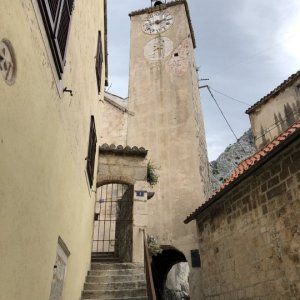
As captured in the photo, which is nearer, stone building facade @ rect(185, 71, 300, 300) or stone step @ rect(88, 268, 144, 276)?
stone building facade @ rect(185, 71, 300, 300)

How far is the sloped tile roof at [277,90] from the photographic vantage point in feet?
39.9

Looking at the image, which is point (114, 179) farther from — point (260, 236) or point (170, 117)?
point (170, 117)

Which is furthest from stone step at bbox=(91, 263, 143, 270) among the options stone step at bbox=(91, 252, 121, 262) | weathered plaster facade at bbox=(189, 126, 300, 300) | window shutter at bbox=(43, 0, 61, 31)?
window shutter at bbox=(43, 0, 61, 31)

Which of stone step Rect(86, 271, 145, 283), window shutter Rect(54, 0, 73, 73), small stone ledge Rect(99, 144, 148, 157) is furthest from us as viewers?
small stone ledge Rect(99, 144, 148, 157)

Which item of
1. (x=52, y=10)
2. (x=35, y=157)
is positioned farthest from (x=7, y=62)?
(x=52, y=10)

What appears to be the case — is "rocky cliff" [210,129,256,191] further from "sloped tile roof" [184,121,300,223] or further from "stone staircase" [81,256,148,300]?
"stone staircase" [81,256,148,300]

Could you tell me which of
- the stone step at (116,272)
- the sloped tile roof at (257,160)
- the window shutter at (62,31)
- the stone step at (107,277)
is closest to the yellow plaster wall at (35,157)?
the window shutter at (62,31)

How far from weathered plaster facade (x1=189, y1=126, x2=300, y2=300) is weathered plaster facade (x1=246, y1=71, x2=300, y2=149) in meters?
4.82

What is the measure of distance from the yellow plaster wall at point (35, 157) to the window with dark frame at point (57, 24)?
163mm

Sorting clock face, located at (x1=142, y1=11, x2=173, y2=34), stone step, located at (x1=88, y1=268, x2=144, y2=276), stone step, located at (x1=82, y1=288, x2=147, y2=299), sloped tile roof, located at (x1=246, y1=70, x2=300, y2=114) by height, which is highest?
clock face, located at (x1=142, y1=11, x2=173, y2=34)

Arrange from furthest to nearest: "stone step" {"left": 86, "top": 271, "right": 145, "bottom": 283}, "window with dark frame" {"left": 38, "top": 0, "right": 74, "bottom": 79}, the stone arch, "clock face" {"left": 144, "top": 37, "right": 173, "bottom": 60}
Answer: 1. "clock face" {"left": 144, "top": 37, "right": 173, "bottom": 60}
2. the stone arch
3. "stone step" {"left": 86, "top": 271, "right": 145, "bottom": 283}
4. "window with dark frame" {"left": 38, "top": 0, "right": 74, "bottom": 79}

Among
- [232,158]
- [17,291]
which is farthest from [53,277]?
[232,158]

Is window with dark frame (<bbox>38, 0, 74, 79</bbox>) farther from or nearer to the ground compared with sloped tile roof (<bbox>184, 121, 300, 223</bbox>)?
nearer to the ground

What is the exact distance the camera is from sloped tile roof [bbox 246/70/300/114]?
1215 cm
